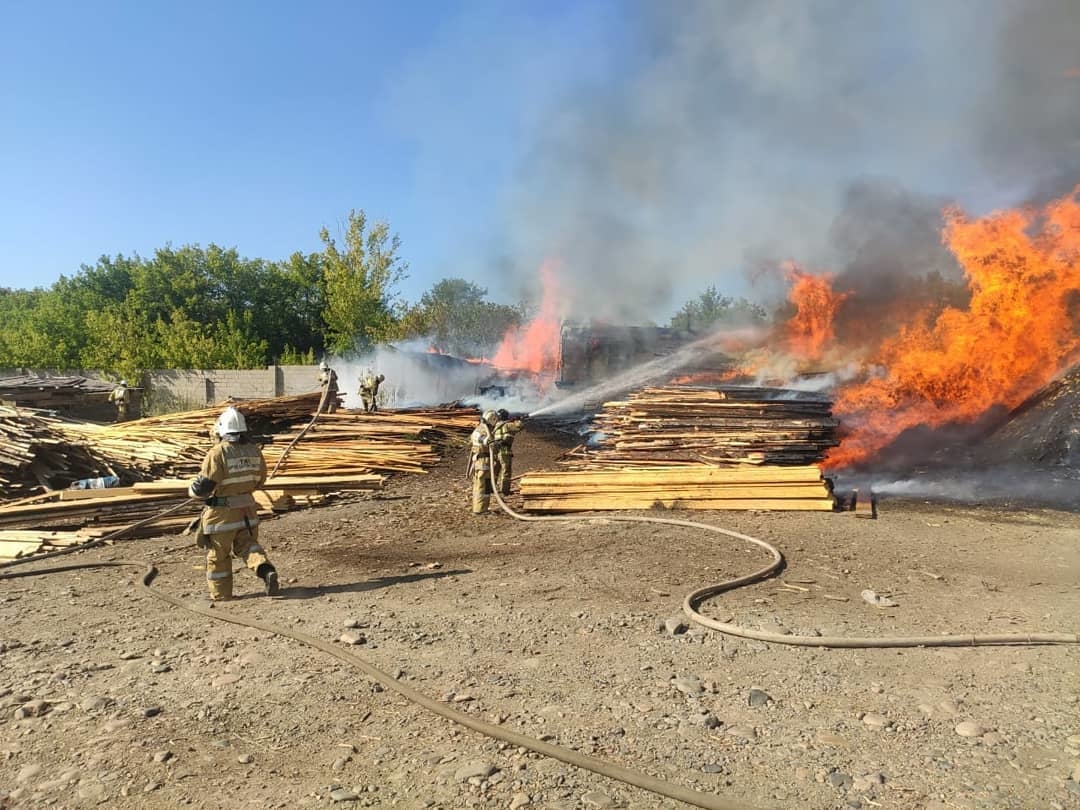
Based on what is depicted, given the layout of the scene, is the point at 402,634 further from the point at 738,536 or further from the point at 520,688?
the point at 738,536

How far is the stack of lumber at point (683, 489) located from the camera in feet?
32.0

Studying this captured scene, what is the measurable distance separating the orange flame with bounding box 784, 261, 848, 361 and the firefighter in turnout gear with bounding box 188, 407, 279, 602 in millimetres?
16622

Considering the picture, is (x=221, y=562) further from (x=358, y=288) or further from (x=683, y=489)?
(x=358, y=288)

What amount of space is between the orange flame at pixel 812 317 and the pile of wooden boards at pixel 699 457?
312 inches

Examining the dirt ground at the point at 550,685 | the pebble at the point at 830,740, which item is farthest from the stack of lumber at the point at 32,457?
the pebble at the point at 830,740

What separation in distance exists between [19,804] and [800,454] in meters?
9.70

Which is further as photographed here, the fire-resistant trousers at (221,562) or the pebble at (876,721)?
the fire-resistant trousers at (221,562)

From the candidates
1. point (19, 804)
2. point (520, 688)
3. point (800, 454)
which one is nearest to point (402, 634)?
point (520, 688)

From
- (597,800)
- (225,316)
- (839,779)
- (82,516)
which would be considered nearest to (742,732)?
(839,779)

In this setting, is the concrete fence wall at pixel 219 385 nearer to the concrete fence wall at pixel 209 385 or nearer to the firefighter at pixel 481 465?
the concrete fence wall at pixel 209 385

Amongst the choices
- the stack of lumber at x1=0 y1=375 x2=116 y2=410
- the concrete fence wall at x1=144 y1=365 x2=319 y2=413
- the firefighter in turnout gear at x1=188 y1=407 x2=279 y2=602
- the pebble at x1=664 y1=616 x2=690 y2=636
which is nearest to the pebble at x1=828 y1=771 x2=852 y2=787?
the pebble at x1=664 y1=616 x2=690 y2=636

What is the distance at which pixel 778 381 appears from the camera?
61.2 feet

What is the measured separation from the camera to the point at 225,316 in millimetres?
39875

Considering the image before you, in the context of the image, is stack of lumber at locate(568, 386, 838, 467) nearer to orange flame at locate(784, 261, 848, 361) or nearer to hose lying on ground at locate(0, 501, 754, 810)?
hose lying on ground at locate(0, 501, 754, 810)
